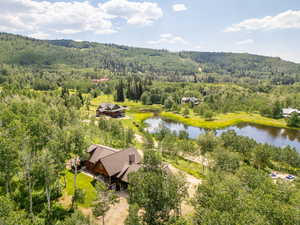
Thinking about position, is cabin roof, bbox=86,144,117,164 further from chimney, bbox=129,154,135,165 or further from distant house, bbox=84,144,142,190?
chimney, bbox=129,154,135,165

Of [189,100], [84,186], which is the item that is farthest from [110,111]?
[189,100]

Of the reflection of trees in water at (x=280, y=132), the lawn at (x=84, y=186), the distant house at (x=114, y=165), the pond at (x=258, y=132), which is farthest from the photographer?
the reflection of trees in water at (x=280, y=132)

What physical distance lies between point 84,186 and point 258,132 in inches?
2954

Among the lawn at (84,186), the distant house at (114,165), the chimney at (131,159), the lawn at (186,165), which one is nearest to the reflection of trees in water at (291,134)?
the lawn at (186,165)

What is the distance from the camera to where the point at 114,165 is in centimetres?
3453

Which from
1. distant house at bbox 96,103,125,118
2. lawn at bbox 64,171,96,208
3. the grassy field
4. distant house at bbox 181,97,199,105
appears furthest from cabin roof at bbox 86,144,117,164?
distant house at bbox 181,97,199,105

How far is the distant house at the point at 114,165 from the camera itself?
1311 inches

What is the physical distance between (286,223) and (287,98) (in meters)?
131

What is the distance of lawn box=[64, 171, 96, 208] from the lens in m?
29.4

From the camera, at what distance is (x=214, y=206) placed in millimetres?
16547

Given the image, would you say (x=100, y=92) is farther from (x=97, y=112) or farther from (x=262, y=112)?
(x=262, y=112)

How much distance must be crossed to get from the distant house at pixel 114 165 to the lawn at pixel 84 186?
2.18 m

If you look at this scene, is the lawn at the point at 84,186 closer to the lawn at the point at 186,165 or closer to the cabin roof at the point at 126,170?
the cabin roof at the point at 126,170

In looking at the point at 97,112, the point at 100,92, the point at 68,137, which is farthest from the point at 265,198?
the point at 100,92
